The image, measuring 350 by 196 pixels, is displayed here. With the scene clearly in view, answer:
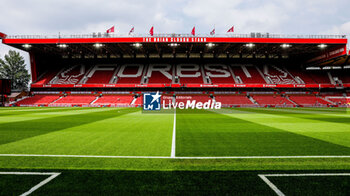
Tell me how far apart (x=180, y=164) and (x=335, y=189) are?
2.82m

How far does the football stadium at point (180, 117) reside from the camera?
355 centimetres

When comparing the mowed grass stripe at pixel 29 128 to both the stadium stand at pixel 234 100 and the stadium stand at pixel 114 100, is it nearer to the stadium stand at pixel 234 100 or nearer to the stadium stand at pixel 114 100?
the stadium stand at pixel 114 100

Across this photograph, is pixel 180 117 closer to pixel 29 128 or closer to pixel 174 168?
pixel 29 128

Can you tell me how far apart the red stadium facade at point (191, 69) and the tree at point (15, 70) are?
22.8 meters

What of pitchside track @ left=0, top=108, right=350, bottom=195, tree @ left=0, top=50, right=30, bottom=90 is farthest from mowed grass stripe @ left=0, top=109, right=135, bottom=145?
tree @ left=0, top=50, right=30, bottom=90

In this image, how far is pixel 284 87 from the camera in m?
45.8

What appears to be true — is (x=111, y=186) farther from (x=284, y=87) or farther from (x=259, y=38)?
(x=284, y=87)

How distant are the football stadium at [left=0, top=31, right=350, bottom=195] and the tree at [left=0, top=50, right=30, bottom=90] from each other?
75.0ft

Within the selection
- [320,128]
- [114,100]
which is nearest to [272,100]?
[114,100]

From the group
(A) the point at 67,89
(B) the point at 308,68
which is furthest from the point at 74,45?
(B) the point at 308,68

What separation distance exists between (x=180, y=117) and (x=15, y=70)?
246ft

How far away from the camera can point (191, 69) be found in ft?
168

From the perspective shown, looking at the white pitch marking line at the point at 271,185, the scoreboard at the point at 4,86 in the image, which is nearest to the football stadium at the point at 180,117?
the white pitch marking line at the point at 271,185

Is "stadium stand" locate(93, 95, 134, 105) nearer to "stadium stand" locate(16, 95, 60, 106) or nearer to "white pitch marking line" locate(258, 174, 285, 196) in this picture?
"stadium stand" locate(16, 95, 60, 106)
